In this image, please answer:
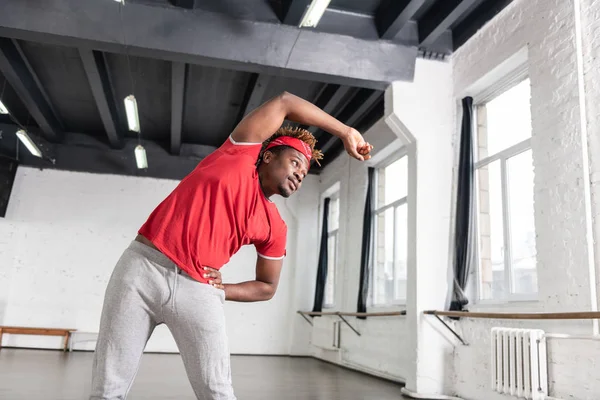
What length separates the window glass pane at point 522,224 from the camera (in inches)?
175

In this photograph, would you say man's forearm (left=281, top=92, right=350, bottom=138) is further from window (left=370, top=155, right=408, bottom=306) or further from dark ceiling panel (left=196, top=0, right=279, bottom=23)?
window (left=370, top=155, right=408, bottom=306)

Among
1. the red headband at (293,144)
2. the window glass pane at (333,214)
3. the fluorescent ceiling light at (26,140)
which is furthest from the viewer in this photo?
the window glass pane at (333,214)

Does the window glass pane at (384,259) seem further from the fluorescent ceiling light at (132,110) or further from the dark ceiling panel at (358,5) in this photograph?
the fluorescent ceiling light at (132,110)

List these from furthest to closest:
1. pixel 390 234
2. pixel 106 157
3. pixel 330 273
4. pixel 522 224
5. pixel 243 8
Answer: pixel 330 273 < pixel 106 157 < pixel 390 234 < pixel 243 8 < pixel 522 224

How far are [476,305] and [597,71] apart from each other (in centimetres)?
226

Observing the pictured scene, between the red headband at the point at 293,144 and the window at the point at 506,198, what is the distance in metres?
3.31

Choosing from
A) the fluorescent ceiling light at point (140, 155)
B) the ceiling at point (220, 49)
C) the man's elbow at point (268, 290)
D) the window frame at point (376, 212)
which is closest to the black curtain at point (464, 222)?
the ceiling at point (220, 49)

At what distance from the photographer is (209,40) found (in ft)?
16.5

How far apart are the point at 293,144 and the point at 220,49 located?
12.0 feet

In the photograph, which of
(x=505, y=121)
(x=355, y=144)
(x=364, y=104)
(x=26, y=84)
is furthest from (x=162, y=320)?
(x=26, y=84)

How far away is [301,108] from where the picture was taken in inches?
62.0

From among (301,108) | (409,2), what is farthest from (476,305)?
(301,108)

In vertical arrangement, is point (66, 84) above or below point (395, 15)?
above

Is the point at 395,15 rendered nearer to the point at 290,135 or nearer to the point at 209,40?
the point at 209,40
